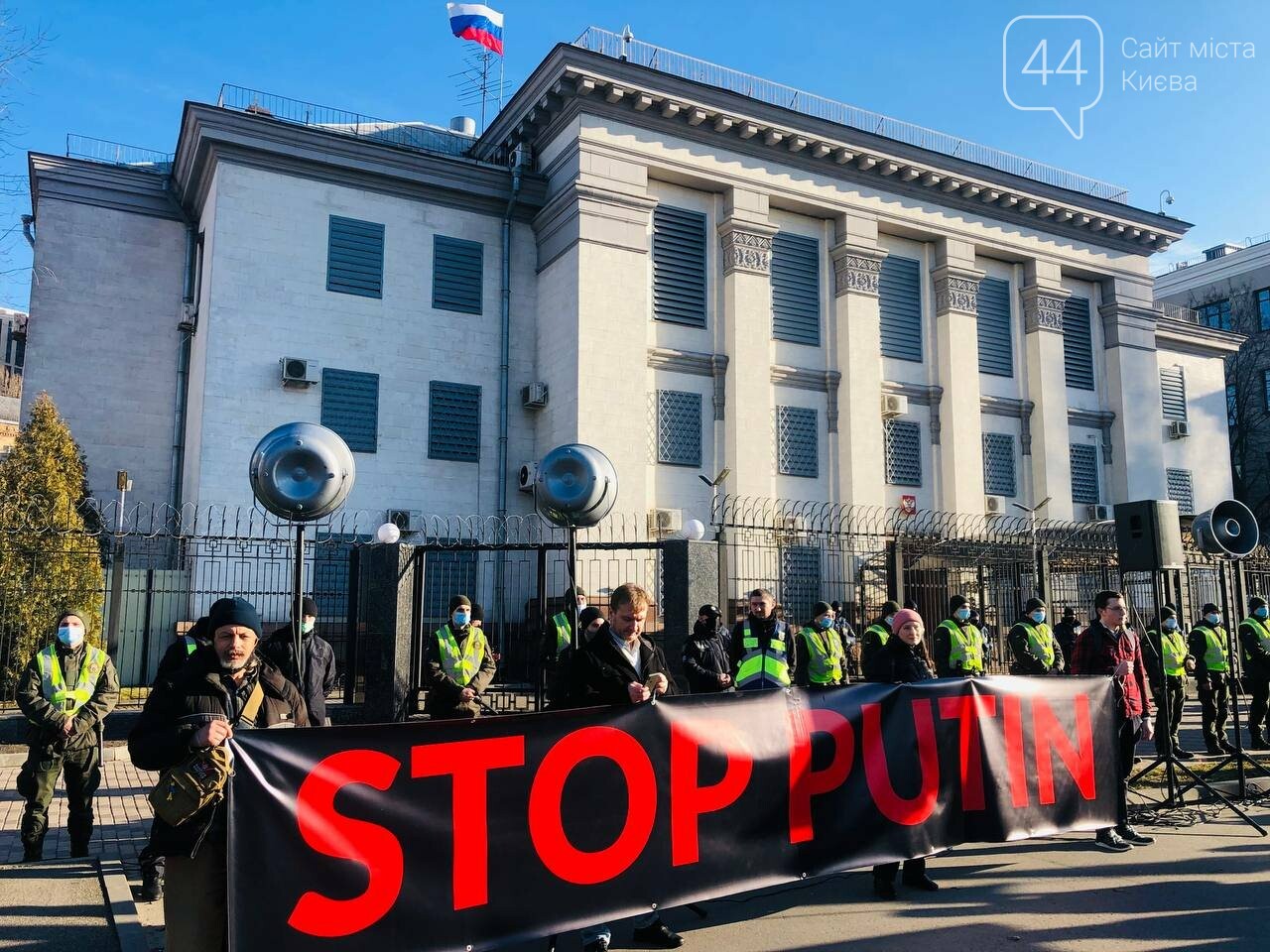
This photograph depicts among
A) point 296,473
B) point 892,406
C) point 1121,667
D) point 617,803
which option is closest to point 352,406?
point 892,406

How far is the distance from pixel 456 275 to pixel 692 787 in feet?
63.8

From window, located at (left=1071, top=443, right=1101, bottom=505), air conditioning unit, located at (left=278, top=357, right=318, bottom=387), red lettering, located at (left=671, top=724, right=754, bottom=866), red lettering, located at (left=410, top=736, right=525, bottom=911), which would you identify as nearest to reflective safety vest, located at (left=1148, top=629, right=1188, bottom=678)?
red lettering, located at (left=671, top=724, right=754, bottom=866)

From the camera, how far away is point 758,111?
78.9 feet

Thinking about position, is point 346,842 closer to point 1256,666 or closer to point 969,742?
point 969,742

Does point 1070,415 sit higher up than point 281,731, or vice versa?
point 1070,415

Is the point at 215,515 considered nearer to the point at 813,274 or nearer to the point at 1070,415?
the point at 813,274

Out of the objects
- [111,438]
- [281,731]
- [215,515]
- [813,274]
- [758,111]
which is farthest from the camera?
[813,274]

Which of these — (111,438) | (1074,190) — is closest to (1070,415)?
(1074,190)

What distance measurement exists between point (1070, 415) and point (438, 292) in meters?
19.1

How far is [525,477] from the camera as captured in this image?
74.0ft

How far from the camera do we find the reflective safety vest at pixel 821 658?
Answer: 38.2 ft

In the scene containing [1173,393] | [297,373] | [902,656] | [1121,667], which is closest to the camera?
[902,656]

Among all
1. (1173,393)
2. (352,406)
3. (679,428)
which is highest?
(1173,393)

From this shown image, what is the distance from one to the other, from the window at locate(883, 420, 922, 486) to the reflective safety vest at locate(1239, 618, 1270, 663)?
13.5 meters
